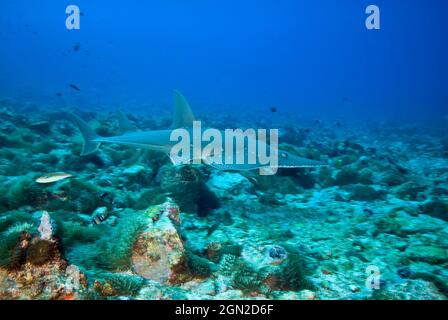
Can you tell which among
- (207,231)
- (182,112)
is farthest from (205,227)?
(182,112)

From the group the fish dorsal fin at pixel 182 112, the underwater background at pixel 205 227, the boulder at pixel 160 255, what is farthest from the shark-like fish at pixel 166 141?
the boulder at pixel 160 255

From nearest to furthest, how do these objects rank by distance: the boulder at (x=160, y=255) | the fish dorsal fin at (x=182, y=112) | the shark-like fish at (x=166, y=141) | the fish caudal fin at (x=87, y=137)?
1. the boulder at (x=160, y=255)
2. the shark-like fish at (x=166, y=141)
3. the fish caudal fin at (x=87, y=137)
4. the fish dorsal fin at (x=182, y=112)

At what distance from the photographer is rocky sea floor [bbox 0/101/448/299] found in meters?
3.36

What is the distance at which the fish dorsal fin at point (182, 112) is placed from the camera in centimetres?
841

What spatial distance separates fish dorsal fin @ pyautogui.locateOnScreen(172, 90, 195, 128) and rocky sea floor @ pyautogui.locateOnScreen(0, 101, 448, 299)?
1252 mm

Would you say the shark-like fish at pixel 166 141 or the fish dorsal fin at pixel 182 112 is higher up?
the fish dorsal fin at pixel 182 112

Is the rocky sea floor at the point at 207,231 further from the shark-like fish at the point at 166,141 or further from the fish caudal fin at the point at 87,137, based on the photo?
the shark-like fish at the point at 166,141

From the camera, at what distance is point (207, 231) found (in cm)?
545

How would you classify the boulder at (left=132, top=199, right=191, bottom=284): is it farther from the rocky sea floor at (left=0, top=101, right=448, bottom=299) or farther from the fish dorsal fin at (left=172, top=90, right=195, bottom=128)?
the fish dorsal fin at (left=172, top=90, right=195, bottom=128)

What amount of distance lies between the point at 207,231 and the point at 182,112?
4129 millimetres

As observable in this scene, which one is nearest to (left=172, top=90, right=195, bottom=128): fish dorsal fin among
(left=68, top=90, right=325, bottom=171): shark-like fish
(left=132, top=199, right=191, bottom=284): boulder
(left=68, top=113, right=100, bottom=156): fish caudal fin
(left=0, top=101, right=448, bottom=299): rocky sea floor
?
(left=68, top=90, right=325, bottom=171): shark-like fish

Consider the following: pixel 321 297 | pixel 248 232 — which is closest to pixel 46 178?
pixel 248 232

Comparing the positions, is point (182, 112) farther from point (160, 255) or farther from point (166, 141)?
point (160, 255)

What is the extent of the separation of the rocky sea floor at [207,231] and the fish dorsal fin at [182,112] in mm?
1252
